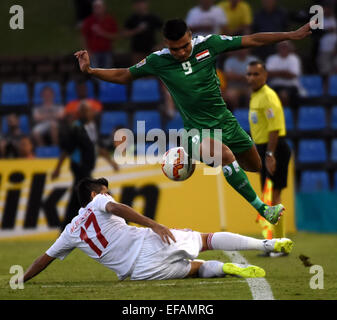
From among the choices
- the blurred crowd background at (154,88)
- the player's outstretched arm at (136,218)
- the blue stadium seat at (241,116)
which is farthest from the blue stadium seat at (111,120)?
the player's outstretched arm at (136,218)

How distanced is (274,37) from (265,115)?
8.24ft

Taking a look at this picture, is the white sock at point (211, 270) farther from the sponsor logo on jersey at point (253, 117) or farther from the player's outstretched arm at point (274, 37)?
the sponsor logo on jersey at point (253, 117)

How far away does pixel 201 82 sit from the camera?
8.96 meters

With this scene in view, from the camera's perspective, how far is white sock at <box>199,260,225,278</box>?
8338 mm

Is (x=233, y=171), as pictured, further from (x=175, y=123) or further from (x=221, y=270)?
(x=175, y=123)

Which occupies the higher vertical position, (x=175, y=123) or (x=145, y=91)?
(x=145, y=91)

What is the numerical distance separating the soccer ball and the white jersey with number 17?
0.96 m

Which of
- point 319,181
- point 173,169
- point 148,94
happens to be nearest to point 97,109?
point 148,94

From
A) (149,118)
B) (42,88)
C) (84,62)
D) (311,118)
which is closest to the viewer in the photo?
(84,62)

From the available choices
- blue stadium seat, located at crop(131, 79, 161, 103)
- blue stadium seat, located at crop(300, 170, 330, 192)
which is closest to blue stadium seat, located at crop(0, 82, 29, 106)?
blue stadium seat, located at crop(131, 79, 161, 103)

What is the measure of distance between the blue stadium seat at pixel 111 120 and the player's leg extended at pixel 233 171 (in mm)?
8594

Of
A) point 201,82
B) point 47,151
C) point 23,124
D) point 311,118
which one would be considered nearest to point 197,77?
point 201,82

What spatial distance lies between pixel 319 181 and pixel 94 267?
764 cm

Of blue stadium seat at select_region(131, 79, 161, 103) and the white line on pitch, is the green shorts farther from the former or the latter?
blue stadium seat at select_region(131, 79, 161, 103)
